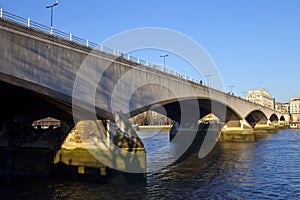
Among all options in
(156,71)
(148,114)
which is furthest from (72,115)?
(148,114)

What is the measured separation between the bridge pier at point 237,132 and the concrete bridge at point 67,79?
2571 cm

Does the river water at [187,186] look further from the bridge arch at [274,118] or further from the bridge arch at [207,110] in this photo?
the bridge arch at [274,118]

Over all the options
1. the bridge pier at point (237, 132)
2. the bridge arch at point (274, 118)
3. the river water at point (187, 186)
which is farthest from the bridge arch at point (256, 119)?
the river water at point (187, 186)

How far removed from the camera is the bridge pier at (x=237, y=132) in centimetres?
5468

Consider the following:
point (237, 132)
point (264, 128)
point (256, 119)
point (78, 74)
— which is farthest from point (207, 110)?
point (78, 74)

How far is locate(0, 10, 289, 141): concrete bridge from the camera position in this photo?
1595cm

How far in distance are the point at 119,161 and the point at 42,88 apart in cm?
658

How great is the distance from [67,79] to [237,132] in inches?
1731

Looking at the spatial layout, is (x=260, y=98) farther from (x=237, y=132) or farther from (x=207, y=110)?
(x=207, y=110)

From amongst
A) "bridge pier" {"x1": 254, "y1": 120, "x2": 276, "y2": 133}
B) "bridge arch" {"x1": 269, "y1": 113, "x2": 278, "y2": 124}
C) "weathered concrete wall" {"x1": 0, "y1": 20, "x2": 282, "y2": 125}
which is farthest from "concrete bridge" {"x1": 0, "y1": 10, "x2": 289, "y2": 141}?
"bridge arch" {"x1": 269, "y1": 113, "x2": 278, "y2": 124}

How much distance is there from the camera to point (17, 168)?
24578 mm

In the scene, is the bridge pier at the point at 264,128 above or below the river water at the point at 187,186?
above

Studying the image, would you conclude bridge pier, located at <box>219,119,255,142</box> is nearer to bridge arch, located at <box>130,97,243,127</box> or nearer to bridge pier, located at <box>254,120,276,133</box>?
bridge arch, located at <box>130,97,243,127</box>

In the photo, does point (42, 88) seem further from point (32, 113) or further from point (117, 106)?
point (32, 113)
